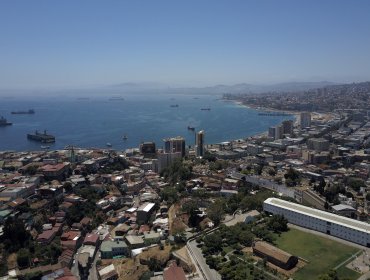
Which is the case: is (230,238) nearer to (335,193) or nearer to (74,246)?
(74,246)

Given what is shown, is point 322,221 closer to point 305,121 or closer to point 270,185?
point 270,185

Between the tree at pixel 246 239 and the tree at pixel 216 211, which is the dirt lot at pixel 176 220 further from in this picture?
the tree at pixel 246 239

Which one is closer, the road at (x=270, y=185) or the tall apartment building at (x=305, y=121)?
the road at (x=270, y=185)

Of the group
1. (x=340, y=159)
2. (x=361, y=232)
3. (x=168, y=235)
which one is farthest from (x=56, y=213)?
(x=340, y=159)

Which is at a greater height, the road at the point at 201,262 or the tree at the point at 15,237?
the road at the point at 201,262

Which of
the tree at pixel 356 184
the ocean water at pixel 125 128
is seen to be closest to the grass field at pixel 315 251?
the tree at pixel 356 184

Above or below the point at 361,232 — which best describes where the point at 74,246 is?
below

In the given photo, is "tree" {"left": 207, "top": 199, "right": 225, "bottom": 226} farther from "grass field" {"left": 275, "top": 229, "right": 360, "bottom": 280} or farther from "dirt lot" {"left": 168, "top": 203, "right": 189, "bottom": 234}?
"grass field" {"left": 275, "top": 229, "right": 360, "bottom": 280}
